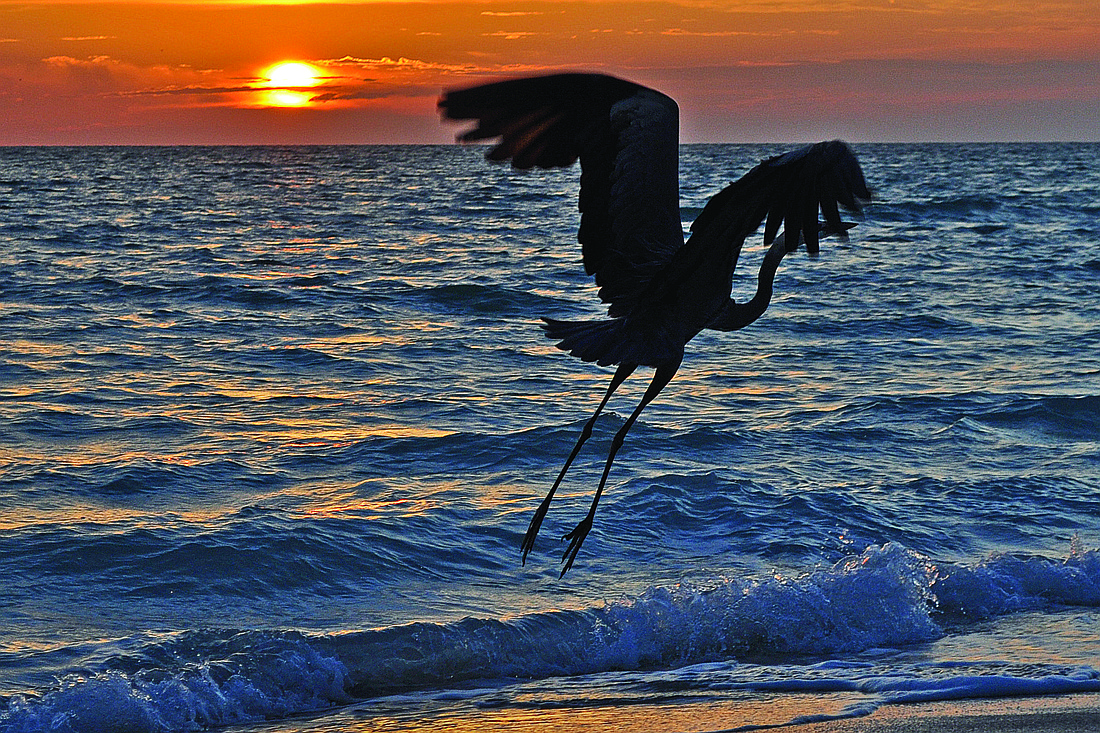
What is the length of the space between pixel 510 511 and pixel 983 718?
382 centimetres

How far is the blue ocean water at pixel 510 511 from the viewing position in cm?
583

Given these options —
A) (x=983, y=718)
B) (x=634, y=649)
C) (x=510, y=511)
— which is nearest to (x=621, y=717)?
(x=634, y=649)

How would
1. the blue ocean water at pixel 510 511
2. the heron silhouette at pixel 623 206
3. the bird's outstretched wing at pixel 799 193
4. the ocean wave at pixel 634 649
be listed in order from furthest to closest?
the blue ocean water at pixel 510 511 < the ocean wave at pixel 634 649 < the heron silhouette at pixel 623 206 < the bird's outstretched wing at pixel 799 193

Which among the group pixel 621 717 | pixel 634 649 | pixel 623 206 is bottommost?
pixel 634 649

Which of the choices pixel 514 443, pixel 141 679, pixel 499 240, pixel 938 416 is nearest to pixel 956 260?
pixel 499 240

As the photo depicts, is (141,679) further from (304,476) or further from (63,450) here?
(63,450)

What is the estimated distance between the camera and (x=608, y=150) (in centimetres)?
546

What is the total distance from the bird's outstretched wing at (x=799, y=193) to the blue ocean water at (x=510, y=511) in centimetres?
201

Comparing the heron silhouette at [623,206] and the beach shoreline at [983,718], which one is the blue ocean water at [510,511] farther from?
the heron silhouette at [623,206]

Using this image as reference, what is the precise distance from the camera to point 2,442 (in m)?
9.59

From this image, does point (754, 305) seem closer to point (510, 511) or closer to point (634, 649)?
point (634, 649)

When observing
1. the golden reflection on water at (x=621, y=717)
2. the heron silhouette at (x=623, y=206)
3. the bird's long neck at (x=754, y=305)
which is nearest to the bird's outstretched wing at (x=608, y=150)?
the heron silhouette at (x=623, y=206)

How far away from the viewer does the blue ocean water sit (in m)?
5.83

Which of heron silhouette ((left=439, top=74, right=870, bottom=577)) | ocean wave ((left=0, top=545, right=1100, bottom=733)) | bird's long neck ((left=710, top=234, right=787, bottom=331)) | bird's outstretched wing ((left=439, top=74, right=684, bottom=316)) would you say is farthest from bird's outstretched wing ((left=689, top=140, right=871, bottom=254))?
ocean wave ((left=0, top=545, right=1100, bottom=733))
